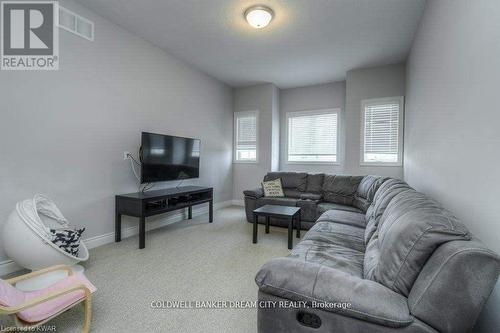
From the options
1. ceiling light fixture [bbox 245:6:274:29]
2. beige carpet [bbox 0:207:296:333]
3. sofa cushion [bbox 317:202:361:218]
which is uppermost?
ceiling light fixture [bbox 245:6:274:29]

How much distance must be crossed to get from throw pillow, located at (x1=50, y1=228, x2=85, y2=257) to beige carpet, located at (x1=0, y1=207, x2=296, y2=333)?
279 mm

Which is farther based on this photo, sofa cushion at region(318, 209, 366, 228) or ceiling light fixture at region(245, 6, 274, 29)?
ceiling light fixture at region(245, 6, 274, 29)

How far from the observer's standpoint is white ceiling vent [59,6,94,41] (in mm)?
2600

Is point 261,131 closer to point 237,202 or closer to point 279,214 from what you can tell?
point 237,202

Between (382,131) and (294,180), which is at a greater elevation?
(382,131)

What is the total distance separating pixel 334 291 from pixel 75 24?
12.1 feet

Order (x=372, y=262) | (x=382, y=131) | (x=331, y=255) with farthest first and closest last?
(x=382, y=131) → (x=331, y=255) → (x=372, y=262)

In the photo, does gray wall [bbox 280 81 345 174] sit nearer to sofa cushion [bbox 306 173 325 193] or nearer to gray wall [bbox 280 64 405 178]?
gray wall [bbox 280 64 405 178]

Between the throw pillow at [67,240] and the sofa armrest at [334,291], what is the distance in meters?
2.02

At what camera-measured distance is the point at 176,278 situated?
7.26ft

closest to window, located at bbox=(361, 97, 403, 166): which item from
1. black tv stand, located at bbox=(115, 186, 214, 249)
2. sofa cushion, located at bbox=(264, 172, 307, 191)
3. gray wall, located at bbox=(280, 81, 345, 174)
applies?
gray wall, located at bbox=(280, 81, 345, 174)

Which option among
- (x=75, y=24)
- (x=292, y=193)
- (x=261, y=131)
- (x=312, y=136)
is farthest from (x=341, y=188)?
(x=75, y=24)

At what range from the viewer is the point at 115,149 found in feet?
10.4

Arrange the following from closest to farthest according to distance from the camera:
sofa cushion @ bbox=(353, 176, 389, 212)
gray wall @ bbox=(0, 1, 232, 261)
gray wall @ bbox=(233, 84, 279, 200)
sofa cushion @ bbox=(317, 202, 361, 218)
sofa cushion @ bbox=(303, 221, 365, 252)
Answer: sofa cushion @ bbox=(303, 221, 365, 252) < gray wall @ bbox=(0, 1, 232, 261) < sofa cushion @ bbox=(353, 176, 389, 212) < sofa cushion @ bbox=(317, 202, 361, 218) < gray wall @ bbox=(233, 84, 279, 200)
